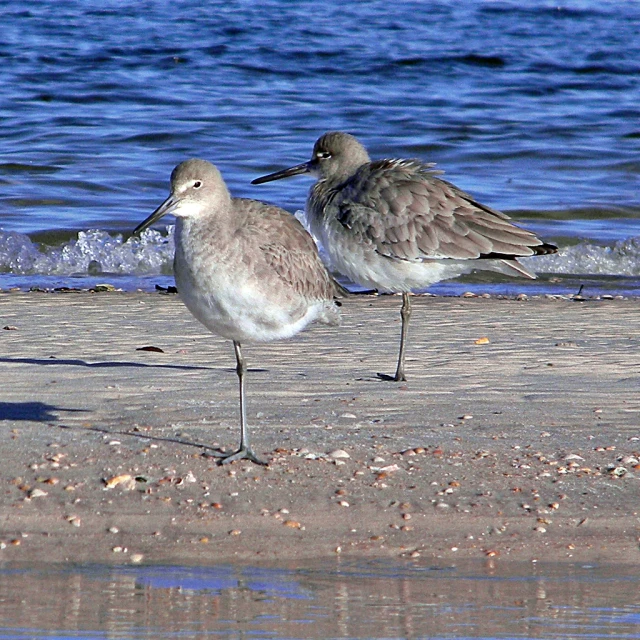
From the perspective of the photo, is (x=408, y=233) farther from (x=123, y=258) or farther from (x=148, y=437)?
(x=123, y=258)

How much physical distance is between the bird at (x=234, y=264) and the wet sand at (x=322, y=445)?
39 centimetres

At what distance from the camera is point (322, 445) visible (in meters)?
5.39

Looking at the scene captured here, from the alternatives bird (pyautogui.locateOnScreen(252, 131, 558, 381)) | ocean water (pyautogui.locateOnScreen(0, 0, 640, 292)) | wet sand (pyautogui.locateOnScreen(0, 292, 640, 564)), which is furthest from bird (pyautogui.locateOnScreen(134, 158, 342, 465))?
ocean water (pyautogui.locateOnScreen(0, 0, 640, 292))

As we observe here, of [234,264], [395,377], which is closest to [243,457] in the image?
[234,264]

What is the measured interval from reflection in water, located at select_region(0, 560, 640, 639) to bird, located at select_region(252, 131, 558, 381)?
3264 millimetres

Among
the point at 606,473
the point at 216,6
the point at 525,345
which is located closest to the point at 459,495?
the point at 606,473

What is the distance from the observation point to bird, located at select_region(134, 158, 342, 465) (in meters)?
5.16

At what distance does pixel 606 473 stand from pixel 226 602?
1883 mm

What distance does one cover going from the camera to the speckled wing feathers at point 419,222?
7.47m

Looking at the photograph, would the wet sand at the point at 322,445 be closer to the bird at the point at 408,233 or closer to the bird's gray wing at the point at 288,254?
the bird at the point at 408,233

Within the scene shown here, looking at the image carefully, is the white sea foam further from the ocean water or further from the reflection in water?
the reflection in water

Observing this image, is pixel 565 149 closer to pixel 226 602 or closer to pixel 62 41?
pixel 62 41

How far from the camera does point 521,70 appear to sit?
23.5m

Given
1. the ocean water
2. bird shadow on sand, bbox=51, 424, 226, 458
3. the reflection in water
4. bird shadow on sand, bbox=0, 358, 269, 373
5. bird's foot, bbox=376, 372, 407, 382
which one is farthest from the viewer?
the ocean water
